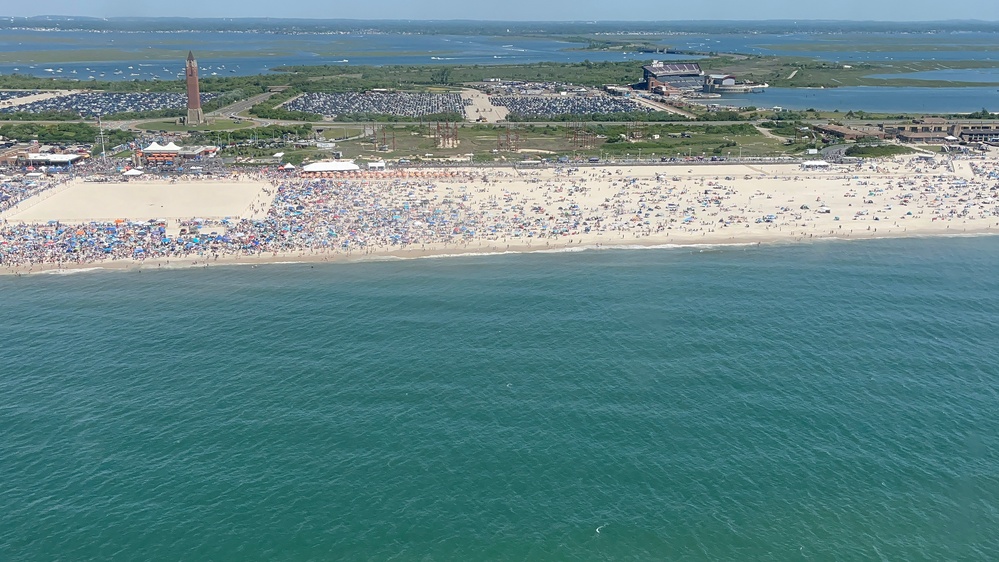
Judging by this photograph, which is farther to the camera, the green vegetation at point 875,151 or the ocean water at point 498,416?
the green vegetation at point 875,151

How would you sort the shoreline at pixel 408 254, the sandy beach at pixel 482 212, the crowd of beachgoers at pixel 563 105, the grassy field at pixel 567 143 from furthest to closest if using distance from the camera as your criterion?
the crowd of beachgoers at pixel 563 105, the grassy field at pixel 567 143, the sandy beach at pixel 482 212, the shoreline at pixel 408 254

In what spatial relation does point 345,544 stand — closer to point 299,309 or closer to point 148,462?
point 148,462

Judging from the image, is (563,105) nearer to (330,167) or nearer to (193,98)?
(193,98)

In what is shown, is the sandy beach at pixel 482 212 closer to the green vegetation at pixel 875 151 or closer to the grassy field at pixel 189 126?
the green vegetation at pixel 875 151

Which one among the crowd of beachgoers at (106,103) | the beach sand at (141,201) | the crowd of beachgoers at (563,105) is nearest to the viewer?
the beach sand at (141,201)

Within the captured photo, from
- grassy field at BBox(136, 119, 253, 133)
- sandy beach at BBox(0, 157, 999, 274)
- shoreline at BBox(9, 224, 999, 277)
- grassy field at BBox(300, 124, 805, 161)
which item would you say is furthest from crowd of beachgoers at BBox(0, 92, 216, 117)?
shoreline at BBox(9, 224, 999, 277)

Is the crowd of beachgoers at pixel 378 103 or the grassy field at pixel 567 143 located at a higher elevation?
the crowd of beachgoers at pixel 378 103

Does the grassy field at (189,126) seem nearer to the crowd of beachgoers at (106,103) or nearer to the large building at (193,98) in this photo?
the large building at (193,98)

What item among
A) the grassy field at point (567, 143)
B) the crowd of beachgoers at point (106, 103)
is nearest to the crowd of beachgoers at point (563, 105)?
the grassy field at point (567, 143)

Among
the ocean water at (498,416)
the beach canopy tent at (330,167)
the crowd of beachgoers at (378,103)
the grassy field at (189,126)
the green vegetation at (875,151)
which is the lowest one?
the ocean water at (498,416)
